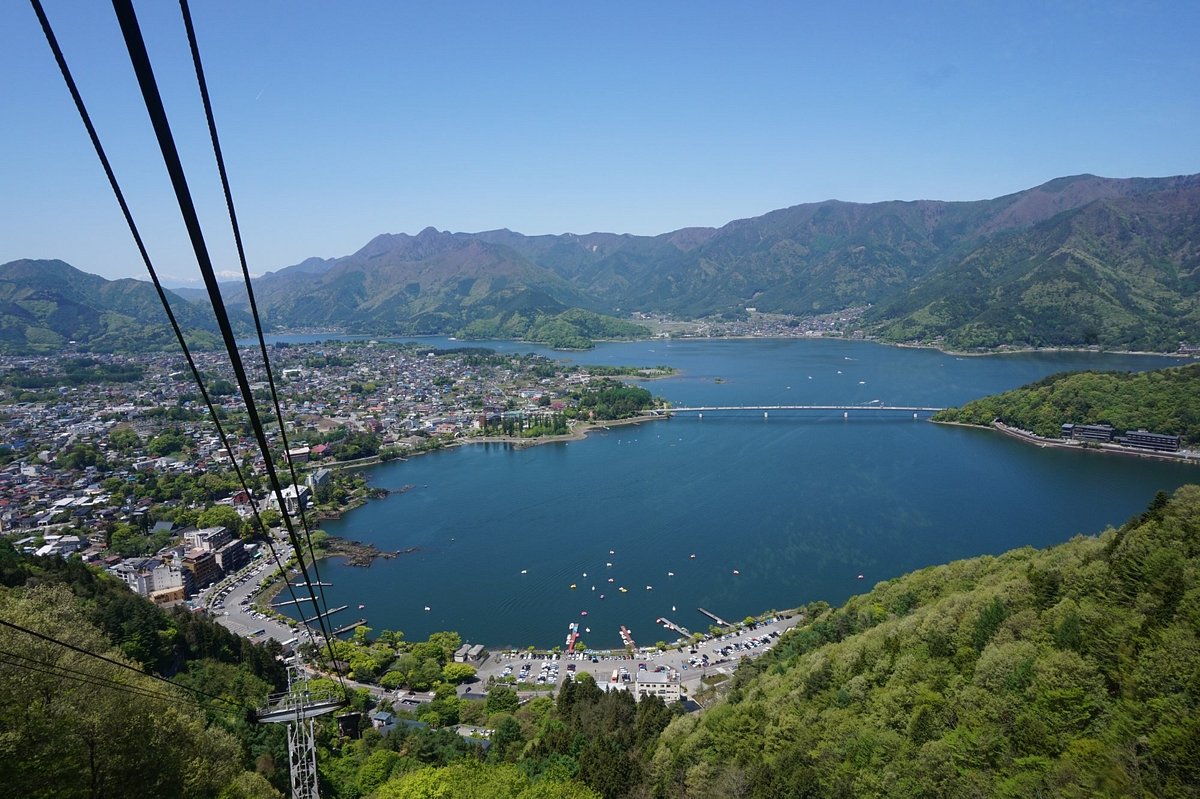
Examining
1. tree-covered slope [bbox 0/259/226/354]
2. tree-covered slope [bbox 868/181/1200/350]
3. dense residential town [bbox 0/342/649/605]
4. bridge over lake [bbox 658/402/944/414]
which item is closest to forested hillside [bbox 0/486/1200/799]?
dense residential town [bbox 0/342/649/605]

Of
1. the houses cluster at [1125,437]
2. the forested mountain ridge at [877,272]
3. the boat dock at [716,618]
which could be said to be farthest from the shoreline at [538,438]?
the forested mountain ridge at [877,272]

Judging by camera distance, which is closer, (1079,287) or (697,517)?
(697,517)

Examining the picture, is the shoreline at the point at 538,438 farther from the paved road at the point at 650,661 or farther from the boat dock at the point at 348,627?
the paved road at the point at 650,661

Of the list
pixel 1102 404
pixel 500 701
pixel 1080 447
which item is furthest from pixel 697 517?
pixel 1102 404

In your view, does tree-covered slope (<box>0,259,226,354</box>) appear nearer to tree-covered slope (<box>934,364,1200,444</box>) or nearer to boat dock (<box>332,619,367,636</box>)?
boat dock (<box>332,619,367,636</box>)

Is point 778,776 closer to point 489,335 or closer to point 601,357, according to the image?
point 601,357

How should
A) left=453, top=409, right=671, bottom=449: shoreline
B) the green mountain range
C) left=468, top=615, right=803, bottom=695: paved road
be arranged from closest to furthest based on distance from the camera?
left=468, top=615, right=803, bottom=695: paved road < left=453, top=409, right=671, bottom=449: shoreline < the green mountain range

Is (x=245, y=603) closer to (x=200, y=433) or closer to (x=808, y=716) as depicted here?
(x=808, y=716)

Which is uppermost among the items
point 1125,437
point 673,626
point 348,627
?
point 1125,437
